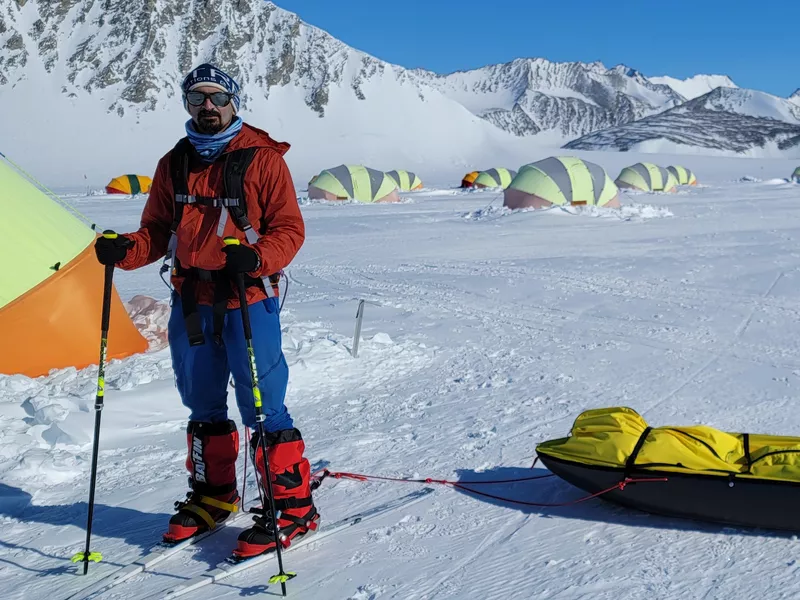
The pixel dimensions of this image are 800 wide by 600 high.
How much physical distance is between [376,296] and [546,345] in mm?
3206

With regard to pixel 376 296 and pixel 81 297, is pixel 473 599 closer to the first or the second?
pixel 81 297

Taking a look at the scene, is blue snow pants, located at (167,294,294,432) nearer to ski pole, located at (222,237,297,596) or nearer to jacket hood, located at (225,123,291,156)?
ski pole, located at (222,237,297,596)

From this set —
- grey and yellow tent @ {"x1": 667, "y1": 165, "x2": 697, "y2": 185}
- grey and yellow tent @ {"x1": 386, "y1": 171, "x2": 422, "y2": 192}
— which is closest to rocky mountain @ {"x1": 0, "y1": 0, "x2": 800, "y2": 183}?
grey and yellow tent @ {"x1": 386, "y1": 171, "x2": 422, "y2": 192}


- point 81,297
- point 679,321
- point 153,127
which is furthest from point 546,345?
point 153,127

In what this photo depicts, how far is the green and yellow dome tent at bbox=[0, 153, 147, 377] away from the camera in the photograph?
17.7 feet

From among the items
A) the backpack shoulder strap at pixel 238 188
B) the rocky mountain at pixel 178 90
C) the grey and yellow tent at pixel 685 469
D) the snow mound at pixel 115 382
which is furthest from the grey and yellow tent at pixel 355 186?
the rocky mountain at pixel 178 90

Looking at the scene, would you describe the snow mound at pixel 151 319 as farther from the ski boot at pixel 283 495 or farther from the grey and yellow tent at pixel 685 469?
the grey and yellow tent at pixel 685 469

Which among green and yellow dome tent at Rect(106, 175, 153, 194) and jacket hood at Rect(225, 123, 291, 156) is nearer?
jacket hood at Rect(225, 123, 291, 156)

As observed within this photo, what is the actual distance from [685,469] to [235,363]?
183cm

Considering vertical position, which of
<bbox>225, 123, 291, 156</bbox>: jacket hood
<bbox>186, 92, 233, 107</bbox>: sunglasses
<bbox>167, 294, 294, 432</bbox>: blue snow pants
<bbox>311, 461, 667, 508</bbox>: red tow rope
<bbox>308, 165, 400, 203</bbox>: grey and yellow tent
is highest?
<bbox>308, 165, 400, 203</bbox>: grey and yellow tent

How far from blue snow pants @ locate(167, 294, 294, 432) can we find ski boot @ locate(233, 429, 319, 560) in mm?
75

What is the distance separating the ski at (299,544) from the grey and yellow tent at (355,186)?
2691 cm

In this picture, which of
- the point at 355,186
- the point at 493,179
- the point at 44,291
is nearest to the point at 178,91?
the point at 493,179

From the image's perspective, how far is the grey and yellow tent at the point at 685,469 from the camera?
3.03m
